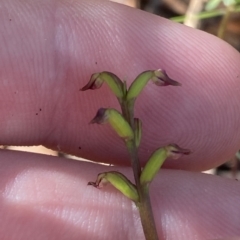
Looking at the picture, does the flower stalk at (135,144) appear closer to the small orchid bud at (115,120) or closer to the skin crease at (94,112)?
the small orchid bud at (115,120)

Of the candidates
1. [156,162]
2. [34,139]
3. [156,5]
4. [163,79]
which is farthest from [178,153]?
[156,5]

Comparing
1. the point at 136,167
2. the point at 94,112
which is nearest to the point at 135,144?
the point at 136,167

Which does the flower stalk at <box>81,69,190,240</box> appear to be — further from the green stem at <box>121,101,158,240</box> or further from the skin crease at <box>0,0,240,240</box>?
the skin crease at <box>0,0,240,240</box>

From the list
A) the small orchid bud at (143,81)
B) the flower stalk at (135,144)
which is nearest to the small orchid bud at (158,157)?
the flower stalk at (135,144)

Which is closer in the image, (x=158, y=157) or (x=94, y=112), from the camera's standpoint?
(x=158, y=157)

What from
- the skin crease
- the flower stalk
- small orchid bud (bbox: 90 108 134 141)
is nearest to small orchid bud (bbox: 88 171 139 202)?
the flower stalk

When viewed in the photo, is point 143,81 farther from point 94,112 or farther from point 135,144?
point 94,112
